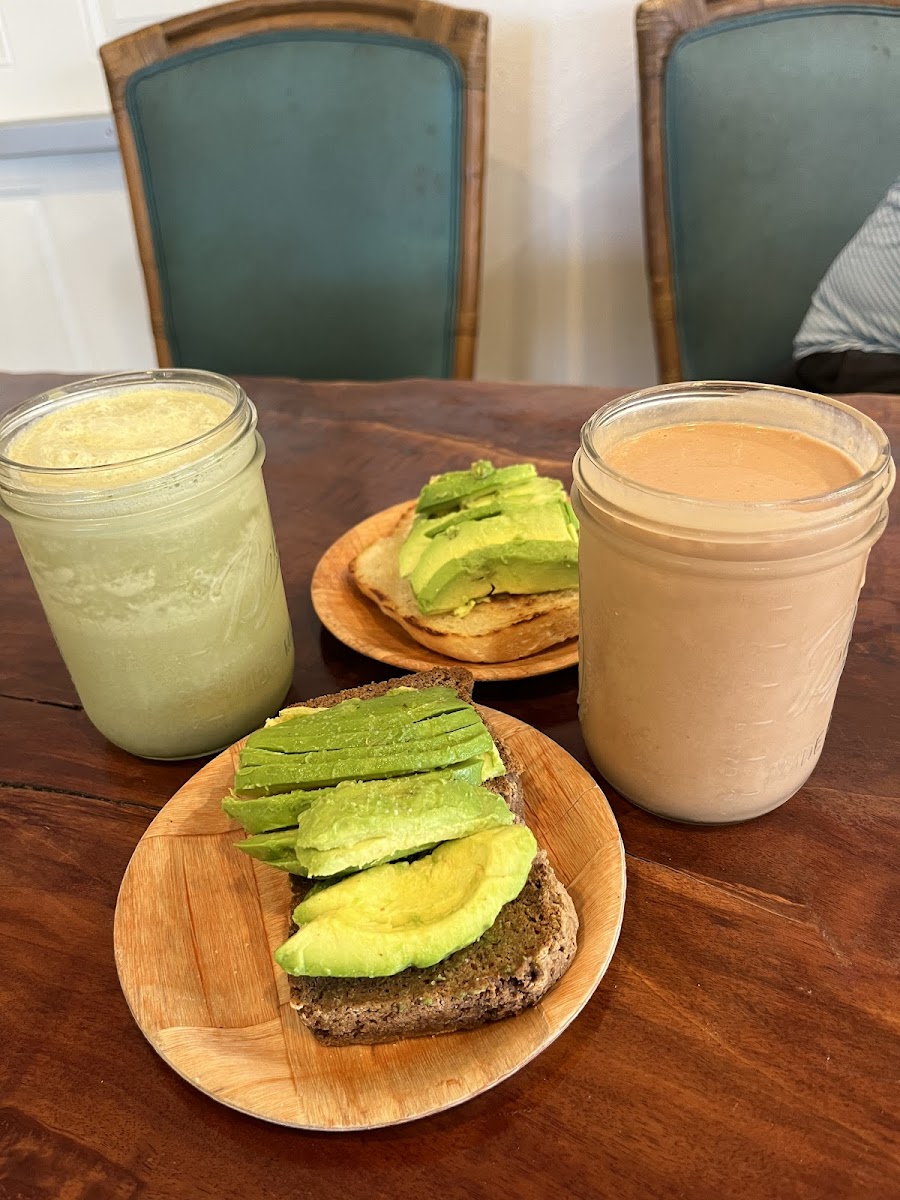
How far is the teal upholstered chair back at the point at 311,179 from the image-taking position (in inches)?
64.0

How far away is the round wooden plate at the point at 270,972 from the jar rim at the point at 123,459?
229 millimetres

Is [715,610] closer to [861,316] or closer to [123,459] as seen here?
[123,459]

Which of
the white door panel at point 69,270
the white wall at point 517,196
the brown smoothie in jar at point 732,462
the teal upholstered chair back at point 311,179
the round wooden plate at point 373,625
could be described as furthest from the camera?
the white door panel at point 69,270

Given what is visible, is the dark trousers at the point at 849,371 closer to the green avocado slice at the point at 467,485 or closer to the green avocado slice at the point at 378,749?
the green avocado slice at the point at 467,485

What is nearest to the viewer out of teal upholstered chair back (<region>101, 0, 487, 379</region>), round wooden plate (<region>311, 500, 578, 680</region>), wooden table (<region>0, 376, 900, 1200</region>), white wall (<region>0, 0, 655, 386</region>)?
wooden table (<region>0, 376, 900, 1200</region>)

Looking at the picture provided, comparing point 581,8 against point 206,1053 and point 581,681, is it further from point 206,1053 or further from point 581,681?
point 206,1053

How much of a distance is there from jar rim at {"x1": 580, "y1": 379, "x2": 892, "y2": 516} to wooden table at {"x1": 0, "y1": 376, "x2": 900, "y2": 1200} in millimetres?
261

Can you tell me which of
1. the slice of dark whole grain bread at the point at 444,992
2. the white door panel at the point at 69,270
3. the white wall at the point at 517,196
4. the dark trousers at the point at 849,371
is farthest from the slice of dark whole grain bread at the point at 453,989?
the white door panel at the point at 69,270

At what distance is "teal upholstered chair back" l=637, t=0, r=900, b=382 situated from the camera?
1.56m

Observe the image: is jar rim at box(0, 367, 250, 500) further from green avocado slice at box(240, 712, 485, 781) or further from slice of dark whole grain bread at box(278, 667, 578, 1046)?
slice of dark whole grain bread at box(278, 667, 578, 1046)

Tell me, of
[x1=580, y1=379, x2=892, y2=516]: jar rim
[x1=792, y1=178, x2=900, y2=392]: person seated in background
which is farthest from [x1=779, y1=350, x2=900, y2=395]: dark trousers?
[x1=580, y1=379, x2=892, y2=516]: jar rim

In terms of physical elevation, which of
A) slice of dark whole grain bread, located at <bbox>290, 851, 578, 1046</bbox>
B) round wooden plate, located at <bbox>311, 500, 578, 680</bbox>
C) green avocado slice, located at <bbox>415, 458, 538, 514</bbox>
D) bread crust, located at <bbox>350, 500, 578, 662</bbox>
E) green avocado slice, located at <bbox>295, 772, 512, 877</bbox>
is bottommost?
round wooden plate, located at <bbox>311, 500, 578, 680</bbox>

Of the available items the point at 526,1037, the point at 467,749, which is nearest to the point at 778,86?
the point at 467,749

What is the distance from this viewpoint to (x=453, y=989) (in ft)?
1.67
